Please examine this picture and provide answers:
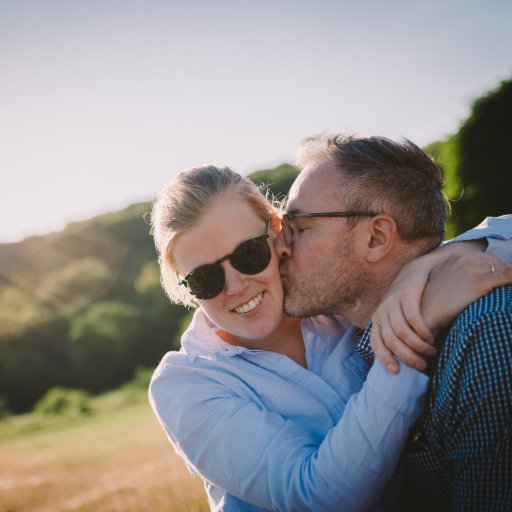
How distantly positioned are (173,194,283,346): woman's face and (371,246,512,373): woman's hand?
2.92ft

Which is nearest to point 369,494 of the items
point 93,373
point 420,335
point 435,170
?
point 420,335

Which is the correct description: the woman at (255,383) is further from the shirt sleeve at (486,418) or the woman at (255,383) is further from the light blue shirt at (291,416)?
the shirt sleeve at (486,418)

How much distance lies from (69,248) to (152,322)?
3242 centimetres

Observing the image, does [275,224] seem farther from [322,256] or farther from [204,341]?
[204,341]

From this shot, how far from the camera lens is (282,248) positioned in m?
3.07

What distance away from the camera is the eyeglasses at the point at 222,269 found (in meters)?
2.94

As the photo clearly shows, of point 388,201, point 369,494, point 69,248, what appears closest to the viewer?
point 369,494

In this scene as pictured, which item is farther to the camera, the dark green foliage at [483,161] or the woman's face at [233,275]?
the dark green foliage at [483,161]

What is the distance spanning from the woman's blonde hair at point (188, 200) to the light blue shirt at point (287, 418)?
0.59m

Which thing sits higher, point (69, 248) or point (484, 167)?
point (484, 167)

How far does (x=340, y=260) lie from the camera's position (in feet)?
9.34

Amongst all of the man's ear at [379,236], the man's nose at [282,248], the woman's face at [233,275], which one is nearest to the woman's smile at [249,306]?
the woman's face at [233,275]

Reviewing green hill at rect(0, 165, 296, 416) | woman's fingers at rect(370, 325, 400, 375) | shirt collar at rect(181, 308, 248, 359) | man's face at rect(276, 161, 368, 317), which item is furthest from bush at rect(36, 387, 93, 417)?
woman's fingers at rect(370, 325, 400, 375)

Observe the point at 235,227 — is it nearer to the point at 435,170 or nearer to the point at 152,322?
the point at 435,170
